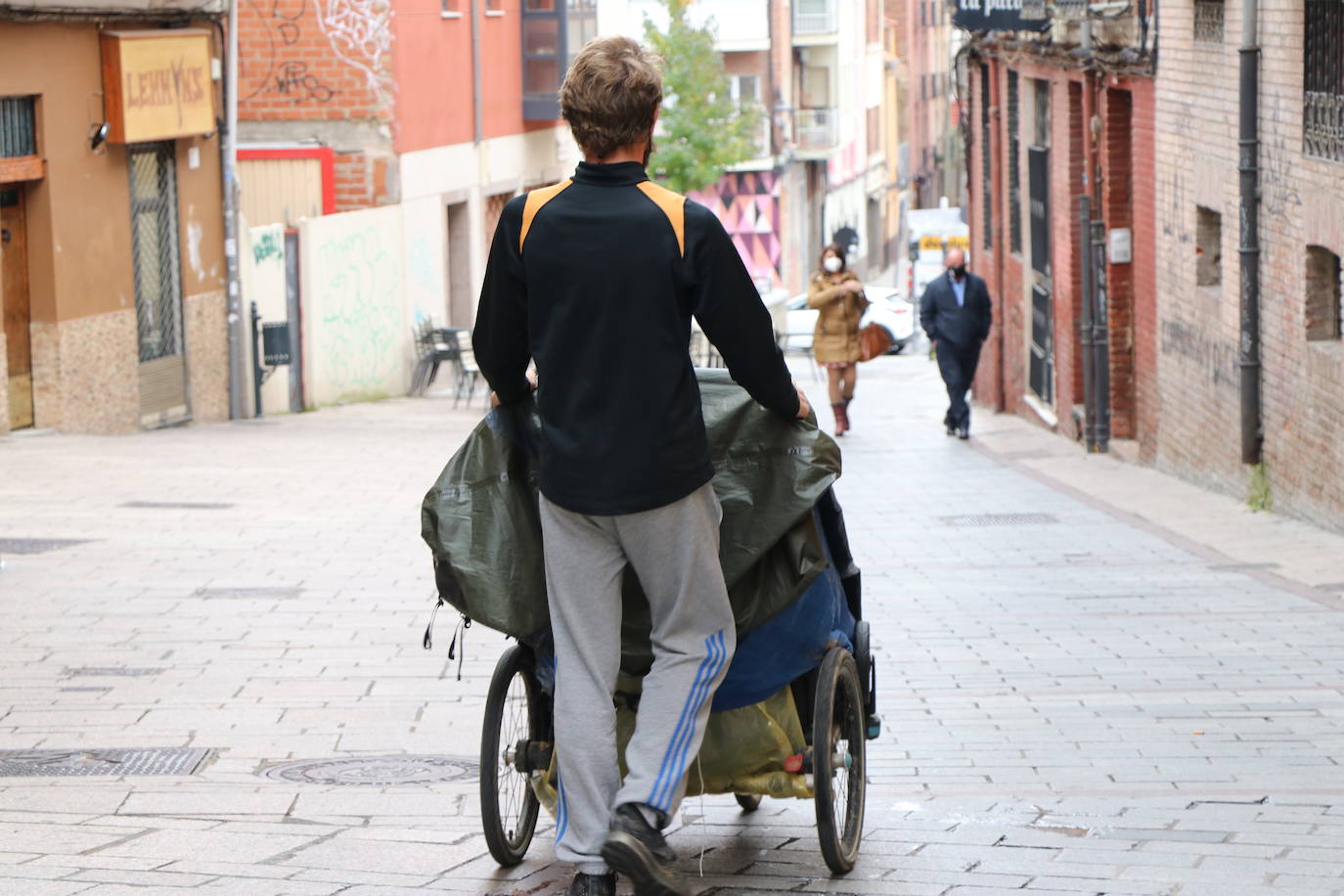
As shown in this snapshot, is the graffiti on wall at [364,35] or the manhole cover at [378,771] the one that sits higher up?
the graffiti on wall at [364,35]

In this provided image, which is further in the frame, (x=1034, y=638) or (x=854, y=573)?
(x=1034, y=638)

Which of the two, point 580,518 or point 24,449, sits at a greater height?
point 580,518

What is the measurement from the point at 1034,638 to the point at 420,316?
21.0 m

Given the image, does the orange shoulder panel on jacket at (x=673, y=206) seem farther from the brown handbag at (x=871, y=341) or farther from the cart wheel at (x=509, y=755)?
the brown handbag at (x=871, y=341)

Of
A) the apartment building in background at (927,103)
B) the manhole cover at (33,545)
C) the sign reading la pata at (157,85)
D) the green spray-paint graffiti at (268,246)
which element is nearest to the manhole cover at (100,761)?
the manhole cover at (33,545)

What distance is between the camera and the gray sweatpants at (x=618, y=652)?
182 inches

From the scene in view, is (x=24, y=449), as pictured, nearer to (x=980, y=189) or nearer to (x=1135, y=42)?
(x=1135, y=42)

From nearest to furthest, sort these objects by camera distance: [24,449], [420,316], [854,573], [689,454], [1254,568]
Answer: [689,454] < [854,573] < [1254,568] < [24,449] < [420,316]

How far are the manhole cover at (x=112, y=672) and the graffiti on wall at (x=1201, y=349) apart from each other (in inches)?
359

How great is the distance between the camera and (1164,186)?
17.3 meters

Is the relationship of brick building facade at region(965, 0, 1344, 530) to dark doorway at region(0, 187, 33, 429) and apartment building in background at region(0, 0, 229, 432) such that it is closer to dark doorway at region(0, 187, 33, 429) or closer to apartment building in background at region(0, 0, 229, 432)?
apartment building in background at region(0, 0, 229, 432)

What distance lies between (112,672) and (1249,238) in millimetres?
8776

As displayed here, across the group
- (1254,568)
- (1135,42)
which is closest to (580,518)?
(1254,568)

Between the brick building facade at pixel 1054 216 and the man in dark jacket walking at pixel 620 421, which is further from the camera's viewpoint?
the brick building facade at pixel 1054 216
